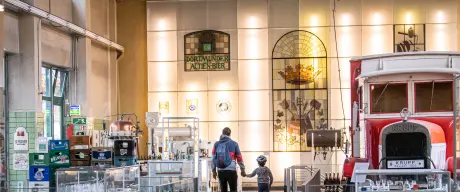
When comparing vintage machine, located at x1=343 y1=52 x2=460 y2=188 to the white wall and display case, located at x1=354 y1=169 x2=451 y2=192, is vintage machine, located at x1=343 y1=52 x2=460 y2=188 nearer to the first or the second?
display case, located at x1=354 y1=169 x2=451 y2=192

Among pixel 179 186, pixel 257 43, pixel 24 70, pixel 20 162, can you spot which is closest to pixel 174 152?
pixel 20 162

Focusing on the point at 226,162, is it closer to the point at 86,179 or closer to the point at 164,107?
the point at 86,179

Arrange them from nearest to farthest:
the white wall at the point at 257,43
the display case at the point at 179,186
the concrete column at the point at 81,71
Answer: the display case at the point at 179,186, the concrete column at the point at 81,71, the white wall at the point at 257,43

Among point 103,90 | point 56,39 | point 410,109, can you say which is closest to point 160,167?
point 410,109

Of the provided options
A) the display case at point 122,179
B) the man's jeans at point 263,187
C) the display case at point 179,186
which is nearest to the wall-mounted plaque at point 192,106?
the man's jeans at point 263,187

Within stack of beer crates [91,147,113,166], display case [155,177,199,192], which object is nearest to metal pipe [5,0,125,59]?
stack of beer crates [91,147,113,166]

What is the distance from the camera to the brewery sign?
2345 cm

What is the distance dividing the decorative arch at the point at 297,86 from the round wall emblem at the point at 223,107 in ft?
4.42

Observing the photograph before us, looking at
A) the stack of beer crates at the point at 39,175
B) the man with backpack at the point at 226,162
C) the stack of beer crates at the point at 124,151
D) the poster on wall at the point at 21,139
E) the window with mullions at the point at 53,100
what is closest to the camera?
the stack of beer crates at the point at 39,175

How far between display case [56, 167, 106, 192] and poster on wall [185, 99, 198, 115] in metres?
14.0

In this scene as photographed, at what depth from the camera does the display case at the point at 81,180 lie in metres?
9.41

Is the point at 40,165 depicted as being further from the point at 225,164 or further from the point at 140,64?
the point at 140,64

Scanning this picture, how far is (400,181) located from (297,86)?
14023 mm

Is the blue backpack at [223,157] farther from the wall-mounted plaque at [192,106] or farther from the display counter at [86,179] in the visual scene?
the wall-mounted plaque at [192,106]
